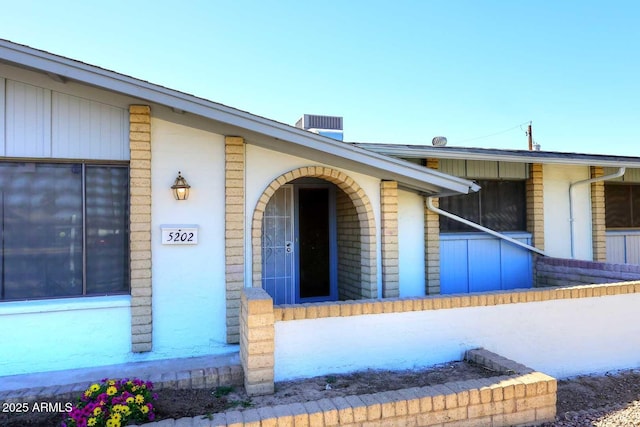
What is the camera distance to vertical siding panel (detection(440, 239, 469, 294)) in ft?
25.1

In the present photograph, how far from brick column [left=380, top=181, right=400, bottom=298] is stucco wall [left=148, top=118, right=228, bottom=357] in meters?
2.40

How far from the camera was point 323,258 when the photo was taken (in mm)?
8219

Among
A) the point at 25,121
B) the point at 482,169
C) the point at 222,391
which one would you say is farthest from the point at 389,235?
the point at 25,121

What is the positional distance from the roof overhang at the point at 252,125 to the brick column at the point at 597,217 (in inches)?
164

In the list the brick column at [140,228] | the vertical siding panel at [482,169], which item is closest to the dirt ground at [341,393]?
the brick column at [140,228]

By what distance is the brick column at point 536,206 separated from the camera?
8.30 m

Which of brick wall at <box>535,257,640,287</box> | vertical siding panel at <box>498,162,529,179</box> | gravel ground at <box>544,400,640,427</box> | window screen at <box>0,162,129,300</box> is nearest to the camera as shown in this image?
gravel ground at <box>544,400,640,427</box>

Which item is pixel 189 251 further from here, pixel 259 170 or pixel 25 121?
pixel 25 121

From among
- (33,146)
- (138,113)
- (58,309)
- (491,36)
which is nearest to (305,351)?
(58,309)

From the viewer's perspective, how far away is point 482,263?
26.2ft

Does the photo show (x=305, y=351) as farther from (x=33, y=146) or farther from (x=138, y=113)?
(x=33, y=146)

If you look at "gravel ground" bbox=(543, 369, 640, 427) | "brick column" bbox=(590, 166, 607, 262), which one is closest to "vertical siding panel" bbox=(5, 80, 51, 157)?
"gravel ground" bbox=(543, 369, 640, 427)

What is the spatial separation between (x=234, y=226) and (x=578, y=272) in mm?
5972

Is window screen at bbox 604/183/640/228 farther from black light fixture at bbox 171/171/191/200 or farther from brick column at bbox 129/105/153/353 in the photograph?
brick column at bbox 129/105/153/353
